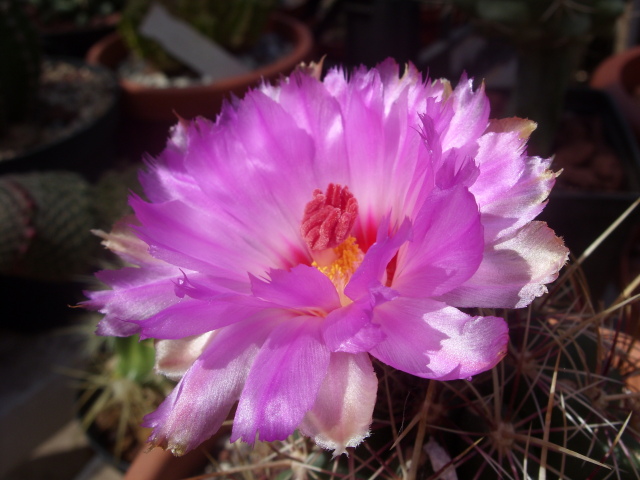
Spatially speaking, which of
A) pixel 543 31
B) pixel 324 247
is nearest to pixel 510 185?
pixel 324 247

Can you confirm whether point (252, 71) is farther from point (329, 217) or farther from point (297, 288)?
point (297, 288)

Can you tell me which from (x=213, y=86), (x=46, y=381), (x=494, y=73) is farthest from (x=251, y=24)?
(x=46, y=381)

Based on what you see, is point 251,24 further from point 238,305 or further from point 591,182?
point 238,305

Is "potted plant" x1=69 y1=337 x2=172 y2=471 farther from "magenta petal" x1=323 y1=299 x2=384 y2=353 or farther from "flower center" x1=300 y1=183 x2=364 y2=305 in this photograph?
"magenta petal" x1=323 y1=299 x2=384 y2=353

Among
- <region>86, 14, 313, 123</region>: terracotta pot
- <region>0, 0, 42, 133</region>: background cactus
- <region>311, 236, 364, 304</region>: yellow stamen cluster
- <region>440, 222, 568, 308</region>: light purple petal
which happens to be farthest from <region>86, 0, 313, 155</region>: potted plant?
<region>440, 222, 568, 308</region>: light purple petal

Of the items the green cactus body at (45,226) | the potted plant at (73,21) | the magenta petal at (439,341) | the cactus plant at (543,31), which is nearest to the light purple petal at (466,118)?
the magenta petal at (439,341)
